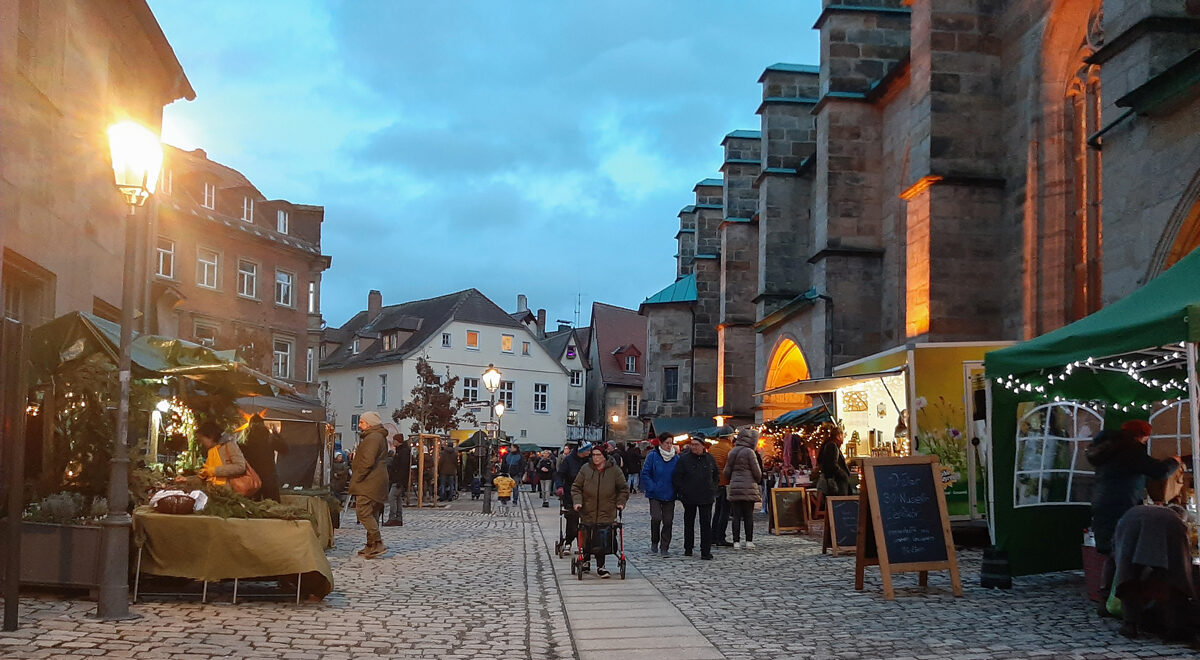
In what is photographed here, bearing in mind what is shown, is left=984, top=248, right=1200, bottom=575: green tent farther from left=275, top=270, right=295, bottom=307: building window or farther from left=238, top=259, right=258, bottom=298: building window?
left=275, top=270, right=295, bottom=307: building window

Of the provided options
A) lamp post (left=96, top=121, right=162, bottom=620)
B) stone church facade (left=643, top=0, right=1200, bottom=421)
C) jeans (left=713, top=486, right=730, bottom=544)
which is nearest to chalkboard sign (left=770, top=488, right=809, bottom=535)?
jeans (left=713, top=486, right=730, bottom=544)

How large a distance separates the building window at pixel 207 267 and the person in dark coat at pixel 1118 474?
1428 inches

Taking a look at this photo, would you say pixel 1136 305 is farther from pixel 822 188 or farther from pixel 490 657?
pixel 822 188

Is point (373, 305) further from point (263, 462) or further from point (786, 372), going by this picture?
point (263, 462)

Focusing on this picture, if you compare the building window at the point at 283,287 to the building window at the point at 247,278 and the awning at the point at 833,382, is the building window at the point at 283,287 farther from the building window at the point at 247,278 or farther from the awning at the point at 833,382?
the awning at the point at 833,382

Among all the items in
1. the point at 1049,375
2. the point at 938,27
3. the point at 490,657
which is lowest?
the point at 490,657

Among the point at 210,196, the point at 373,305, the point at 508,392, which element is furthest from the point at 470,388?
the point at 210,196

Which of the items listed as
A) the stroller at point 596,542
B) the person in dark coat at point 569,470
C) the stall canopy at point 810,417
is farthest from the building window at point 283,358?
the stroller at point 596,542

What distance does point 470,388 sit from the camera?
67.7 m

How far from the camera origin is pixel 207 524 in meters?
9.30

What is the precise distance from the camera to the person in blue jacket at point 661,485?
14.9m

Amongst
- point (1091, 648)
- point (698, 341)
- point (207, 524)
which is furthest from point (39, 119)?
point (698, 341)

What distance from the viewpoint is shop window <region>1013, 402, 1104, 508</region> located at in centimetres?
1105

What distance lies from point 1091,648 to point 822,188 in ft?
65.9
